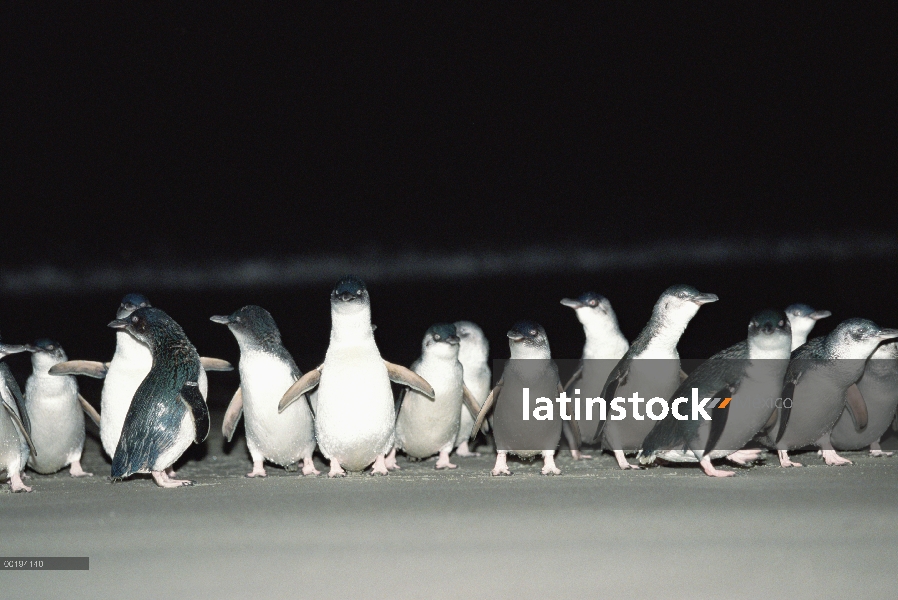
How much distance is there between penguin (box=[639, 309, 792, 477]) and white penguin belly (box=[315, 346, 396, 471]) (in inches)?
39.2

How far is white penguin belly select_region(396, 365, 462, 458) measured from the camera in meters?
3.82

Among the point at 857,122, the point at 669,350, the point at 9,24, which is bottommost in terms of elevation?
the point at 669,350

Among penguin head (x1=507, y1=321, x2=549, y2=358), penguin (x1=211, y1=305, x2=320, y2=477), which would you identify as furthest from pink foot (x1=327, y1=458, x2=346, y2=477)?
penguin head (x1=507, y1=321, x2=549, y2=358)

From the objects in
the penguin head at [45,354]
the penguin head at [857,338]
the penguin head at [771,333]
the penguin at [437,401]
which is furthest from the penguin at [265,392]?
the penguin head at [857,338]

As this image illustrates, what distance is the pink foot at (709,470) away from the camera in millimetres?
3217

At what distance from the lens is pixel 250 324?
3645 mm

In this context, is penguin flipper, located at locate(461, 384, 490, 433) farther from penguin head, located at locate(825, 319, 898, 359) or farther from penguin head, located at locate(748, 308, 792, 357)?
penguin head, located at locate(825, 319, 898, 359)

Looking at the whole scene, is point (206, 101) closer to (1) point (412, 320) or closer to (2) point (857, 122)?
(1) point (412, 320)

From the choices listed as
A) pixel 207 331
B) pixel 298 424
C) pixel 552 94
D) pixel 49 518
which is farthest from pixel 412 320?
pixel 49 518

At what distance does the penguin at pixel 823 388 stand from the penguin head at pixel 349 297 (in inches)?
63.8

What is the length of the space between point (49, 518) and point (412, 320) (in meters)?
3.95

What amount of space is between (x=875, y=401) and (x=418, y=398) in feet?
6.07

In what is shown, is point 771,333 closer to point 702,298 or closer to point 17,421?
point 702,298

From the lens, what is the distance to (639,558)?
7.41 ft
